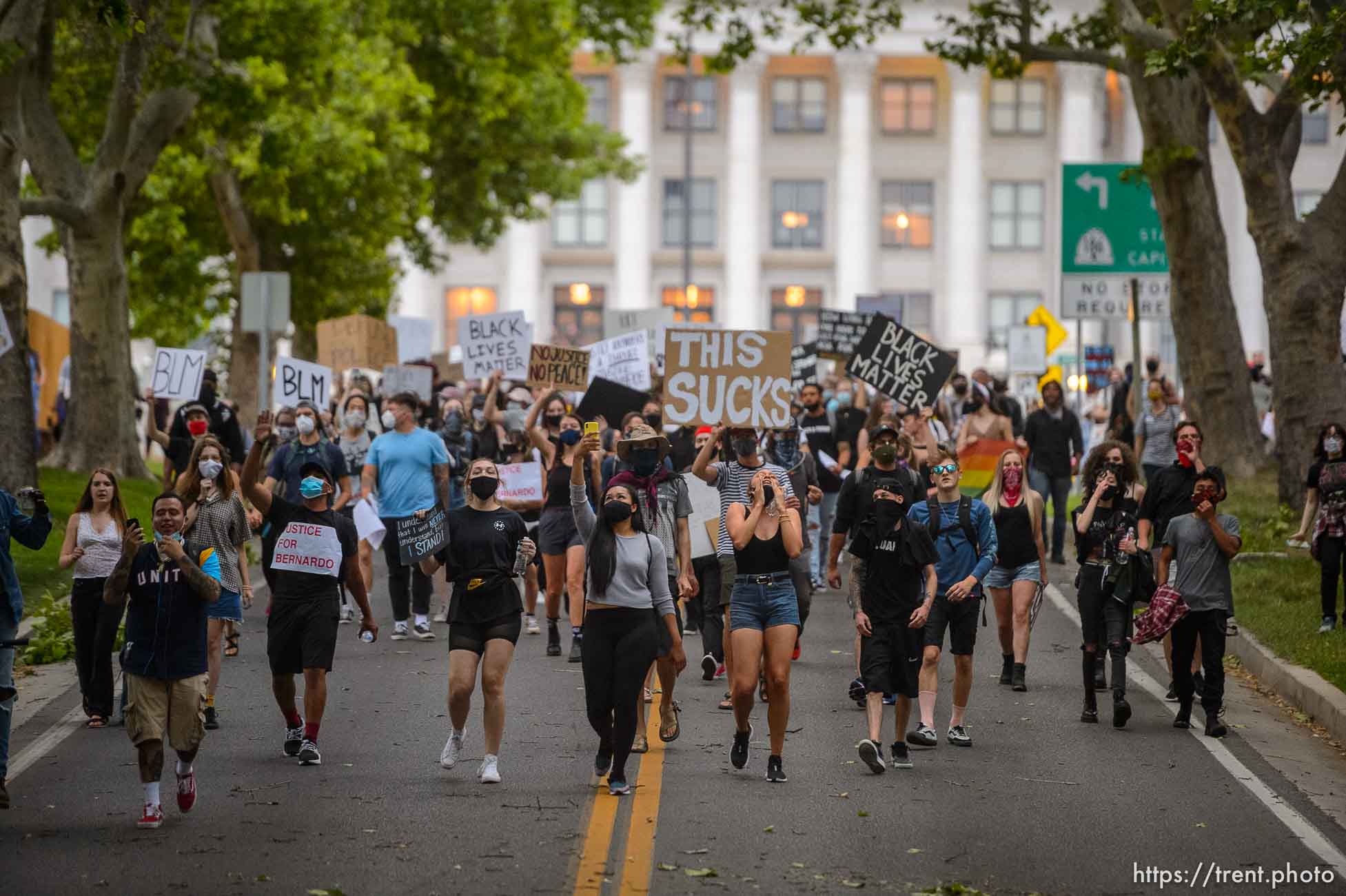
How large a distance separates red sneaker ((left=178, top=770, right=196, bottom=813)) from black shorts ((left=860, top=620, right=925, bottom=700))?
3516 millimetres

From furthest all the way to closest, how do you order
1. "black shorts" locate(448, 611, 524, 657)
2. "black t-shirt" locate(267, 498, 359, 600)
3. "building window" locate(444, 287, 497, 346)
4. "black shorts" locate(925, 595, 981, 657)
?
"building window" locate(444, 287, 497, 346) < "black shorts" locate(925, 595, 981, 657) < "black t-shirt" locate(267, 498, 359, 600) < "black shorts" locate(448, 611, 524, 657)

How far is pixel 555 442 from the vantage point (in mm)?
15727

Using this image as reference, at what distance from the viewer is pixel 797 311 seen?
7006 cm

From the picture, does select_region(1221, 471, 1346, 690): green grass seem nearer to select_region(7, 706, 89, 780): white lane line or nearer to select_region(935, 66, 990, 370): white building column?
select_region(7, 706, 89, 780): white lane line

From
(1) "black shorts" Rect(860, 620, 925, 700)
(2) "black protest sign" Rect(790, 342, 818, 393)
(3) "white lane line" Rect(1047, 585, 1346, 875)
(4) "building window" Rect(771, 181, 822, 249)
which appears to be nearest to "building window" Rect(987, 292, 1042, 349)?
(4) "building window" Rect(771, 181, 822, 249)

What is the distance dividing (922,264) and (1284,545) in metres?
51.6

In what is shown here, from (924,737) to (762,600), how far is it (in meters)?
1.65

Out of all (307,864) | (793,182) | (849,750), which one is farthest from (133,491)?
(793,182)

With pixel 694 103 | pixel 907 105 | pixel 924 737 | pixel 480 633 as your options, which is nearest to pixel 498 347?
pixel 924 737

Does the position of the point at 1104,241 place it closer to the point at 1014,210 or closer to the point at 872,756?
the point at 872,756

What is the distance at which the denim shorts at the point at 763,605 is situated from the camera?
10438 mm

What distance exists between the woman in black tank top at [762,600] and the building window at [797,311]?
57746 mm

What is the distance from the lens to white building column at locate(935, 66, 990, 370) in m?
69.1

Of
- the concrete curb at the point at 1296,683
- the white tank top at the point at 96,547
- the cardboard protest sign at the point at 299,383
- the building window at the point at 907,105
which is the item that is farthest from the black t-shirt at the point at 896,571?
the building window at the point at 907,105
